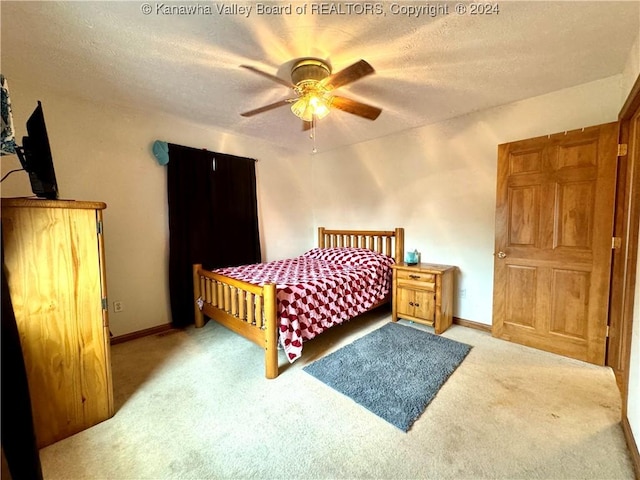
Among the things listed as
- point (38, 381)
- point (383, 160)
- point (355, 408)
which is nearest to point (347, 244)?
point (383, 160)

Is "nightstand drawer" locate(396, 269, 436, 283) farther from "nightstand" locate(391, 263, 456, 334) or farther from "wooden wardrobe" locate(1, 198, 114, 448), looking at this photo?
"wooden wardrobe" locate(1, 198, 114, 448)

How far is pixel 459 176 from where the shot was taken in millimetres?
3062

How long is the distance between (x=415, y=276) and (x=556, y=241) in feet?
4.10

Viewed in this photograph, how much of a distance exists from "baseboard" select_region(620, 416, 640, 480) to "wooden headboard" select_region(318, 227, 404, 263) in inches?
89.0

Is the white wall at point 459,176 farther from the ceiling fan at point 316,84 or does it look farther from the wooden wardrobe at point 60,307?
the wooden wardrobe at point 60,307

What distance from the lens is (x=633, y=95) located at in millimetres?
1641

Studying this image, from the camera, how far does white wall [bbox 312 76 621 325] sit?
2.47 metres

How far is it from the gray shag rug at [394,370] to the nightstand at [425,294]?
0.20 metres

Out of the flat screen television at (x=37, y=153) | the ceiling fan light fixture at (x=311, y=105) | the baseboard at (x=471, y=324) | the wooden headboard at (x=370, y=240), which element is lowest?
the baseboard at (x=471, y=324)

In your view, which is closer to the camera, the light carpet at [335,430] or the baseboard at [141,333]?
the light carpet at [335,430]

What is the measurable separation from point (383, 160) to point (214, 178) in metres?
2.22

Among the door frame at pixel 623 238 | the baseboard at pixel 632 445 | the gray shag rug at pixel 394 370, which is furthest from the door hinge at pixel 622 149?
the gray shag rug at pixel 394 370

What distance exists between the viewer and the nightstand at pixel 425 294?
285 cm

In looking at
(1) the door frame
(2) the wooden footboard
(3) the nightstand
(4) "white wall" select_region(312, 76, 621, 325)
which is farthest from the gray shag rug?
(1) the door frame
